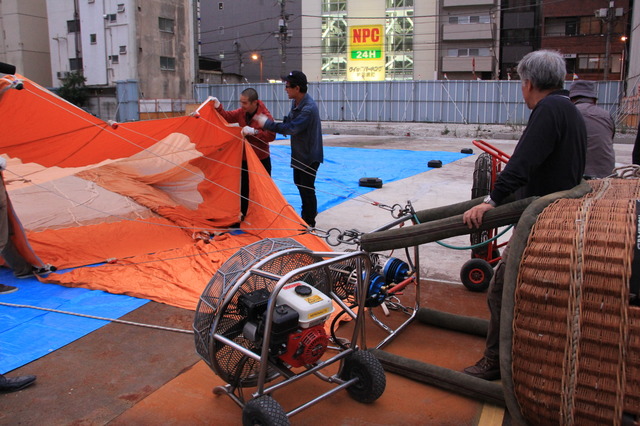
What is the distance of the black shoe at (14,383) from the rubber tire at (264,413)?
1409 millimetres

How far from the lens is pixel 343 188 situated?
29.9ft

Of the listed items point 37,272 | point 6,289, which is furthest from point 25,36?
point 6,289

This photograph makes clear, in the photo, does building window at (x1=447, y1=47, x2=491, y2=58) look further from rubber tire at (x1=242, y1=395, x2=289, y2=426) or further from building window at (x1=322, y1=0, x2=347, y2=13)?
rubber tire at (x1=242, y1=395, x2=289, y2=426)

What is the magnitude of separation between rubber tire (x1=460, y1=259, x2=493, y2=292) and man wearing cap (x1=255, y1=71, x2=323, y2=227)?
2099 millimetres

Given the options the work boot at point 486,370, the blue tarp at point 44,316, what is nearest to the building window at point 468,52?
the blue tarp at point 44,316

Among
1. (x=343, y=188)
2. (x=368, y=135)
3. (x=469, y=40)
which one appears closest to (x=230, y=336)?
(x=343, y=188)

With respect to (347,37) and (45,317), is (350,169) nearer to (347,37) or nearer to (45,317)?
(45,317)

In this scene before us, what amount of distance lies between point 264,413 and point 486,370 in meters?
1.31

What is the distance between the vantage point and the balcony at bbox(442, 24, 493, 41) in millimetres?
37375

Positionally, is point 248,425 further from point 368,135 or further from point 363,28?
point 363,28

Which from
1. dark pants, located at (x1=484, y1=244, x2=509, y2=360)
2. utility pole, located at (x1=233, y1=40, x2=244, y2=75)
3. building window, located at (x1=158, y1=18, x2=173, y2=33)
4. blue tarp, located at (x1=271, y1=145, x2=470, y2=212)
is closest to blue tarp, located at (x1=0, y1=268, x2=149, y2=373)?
dark pants, located at (x1=484, y1=244, x2=509, y2=360)

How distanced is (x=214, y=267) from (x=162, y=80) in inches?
1345

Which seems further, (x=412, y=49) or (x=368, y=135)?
(x=412, y=49)

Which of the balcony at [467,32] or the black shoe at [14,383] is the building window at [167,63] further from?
the black shoe at [14,383]
